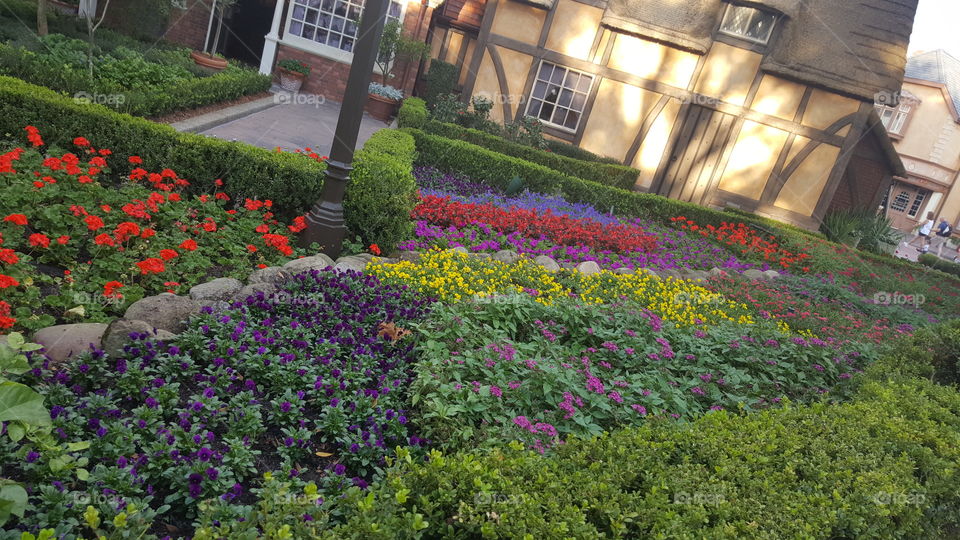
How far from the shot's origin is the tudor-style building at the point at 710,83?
14.8 m

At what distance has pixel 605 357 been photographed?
4492mm

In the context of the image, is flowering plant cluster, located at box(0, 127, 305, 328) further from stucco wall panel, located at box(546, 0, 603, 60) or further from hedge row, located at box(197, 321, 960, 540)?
stucco wall panel, located at box(546, 0, 603, 60)

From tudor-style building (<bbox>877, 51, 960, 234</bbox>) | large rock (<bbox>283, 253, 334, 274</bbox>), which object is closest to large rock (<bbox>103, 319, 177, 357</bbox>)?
large rock (<bbox>283, 253, 334, 274</bbox>)

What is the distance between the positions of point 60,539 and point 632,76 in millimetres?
15819

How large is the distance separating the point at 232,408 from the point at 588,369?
2.24 meters

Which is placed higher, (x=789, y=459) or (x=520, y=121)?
(x=520, y=121)

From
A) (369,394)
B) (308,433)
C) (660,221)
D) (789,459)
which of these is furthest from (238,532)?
(660,221)

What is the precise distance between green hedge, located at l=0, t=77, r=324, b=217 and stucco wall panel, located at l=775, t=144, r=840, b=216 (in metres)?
13.5

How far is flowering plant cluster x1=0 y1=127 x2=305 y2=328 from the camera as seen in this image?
3.69 meters

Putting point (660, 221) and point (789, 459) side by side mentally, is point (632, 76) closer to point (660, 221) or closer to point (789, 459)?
point (660, 221)

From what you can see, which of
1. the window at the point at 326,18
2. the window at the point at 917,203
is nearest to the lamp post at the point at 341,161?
the window at the point at 326,18

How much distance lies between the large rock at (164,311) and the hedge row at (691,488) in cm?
172

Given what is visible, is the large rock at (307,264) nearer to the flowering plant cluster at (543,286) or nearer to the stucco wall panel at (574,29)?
the flowering plant cluster at (543,286)

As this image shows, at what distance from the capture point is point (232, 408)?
2979 millimetres
